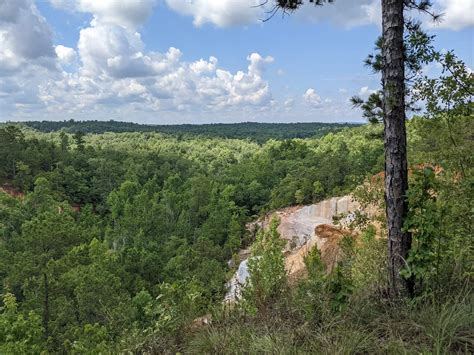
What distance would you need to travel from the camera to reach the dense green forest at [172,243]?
3854 millimetres

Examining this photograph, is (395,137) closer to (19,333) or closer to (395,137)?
(395,137)

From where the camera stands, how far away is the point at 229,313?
4254 millimetres

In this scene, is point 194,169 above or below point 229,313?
below

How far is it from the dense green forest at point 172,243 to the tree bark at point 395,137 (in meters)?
0.16

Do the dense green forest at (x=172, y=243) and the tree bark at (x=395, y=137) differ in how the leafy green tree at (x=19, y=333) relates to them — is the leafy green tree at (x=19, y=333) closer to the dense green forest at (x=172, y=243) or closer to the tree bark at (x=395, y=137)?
the dense green forest at (x=172, y=243)

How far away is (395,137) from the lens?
13.0 ft

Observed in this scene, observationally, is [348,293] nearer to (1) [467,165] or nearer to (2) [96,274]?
(1) [467,165]

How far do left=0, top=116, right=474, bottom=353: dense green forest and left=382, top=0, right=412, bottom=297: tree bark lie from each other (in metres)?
0.16

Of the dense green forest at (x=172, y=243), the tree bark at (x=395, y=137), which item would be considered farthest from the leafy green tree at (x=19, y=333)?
the tree bark at (x=395, y=137)

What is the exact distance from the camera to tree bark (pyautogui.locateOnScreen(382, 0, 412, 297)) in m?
3.93

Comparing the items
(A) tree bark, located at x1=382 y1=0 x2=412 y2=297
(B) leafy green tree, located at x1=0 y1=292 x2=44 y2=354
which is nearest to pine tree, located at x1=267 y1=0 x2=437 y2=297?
(A) tree bark, located at x1=382 y1=0 x2=412 y2=297

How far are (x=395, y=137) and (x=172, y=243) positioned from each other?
36.4m

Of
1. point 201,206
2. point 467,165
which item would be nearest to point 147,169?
point 201,206

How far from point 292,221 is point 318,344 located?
3106cm
